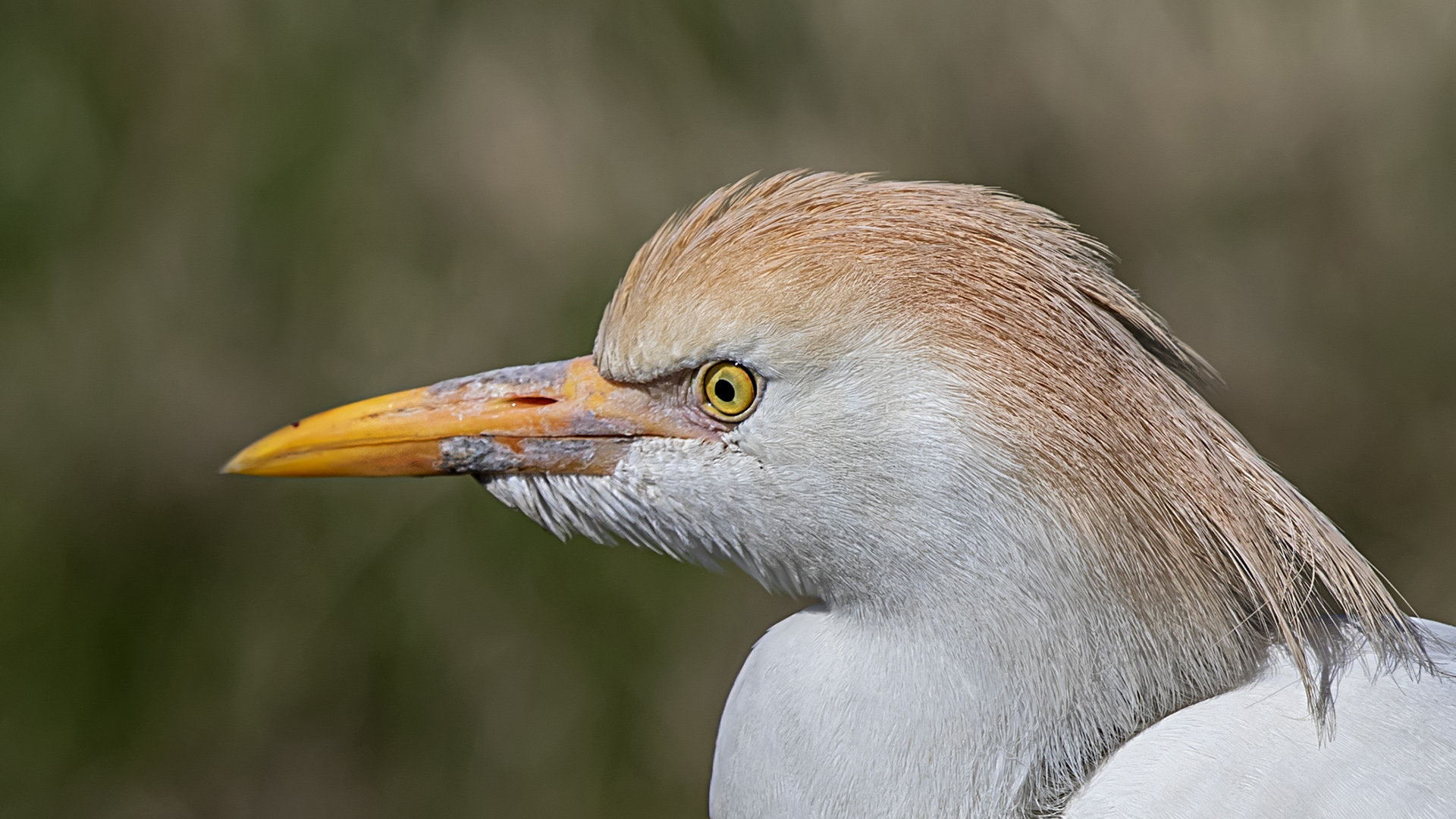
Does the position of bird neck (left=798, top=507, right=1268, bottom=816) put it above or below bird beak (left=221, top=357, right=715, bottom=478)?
below

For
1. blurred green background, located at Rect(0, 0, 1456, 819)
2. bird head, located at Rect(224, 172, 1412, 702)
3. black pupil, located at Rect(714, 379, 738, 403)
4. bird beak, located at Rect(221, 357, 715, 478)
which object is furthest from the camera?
blurred green background, located at Rect(0, 0, 1456, 819)

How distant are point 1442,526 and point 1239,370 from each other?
2.21 ft

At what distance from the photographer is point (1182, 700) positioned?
1.27 meters

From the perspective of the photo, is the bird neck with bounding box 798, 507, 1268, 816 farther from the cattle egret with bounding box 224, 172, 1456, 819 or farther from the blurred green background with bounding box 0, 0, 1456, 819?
the blurred green background with bounding box 0, 0, 1456, 819

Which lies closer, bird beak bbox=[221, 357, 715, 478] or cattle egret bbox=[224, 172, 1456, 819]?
cattle egret bbox=[224, 172, 1456, 819]

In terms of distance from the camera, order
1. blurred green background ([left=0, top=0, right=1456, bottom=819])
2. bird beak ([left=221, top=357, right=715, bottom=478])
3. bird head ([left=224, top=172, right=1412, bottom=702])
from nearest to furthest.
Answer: bird head ([left=224, top=172, right=1412, bottom=702]) → bird beak ([left=221, top=357, right=715, bottom=478]) → blurred green background ([left=0, top=0, right=1456, bottom=819])

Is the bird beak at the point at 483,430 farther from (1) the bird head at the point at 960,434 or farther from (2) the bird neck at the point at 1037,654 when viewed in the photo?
(2) the bird neck at the point at 1037,654

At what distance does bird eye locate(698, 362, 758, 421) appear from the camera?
49.0 inches

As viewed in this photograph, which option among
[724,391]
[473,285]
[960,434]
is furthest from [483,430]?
[473,285]

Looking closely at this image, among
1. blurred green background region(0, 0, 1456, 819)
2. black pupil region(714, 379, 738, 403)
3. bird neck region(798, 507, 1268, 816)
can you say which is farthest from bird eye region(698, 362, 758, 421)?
blurred green background region(0, 0, 1456, 819)

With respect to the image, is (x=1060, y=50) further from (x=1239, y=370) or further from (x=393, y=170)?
(x=393, y=170)

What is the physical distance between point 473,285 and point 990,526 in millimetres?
1950

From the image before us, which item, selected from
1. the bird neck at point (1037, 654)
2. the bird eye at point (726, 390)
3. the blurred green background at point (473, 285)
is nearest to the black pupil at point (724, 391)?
the bird eye at point (726, 390)

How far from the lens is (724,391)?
1.26 m
